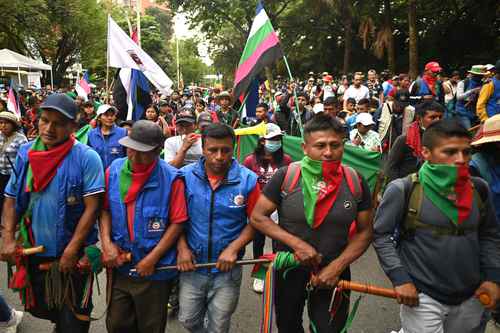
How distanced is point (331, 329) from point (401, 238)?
0.70 m

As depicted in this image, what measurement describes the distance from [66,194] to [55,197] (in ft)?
0.22

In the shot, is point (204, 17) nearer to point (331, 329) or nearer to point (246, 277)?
point (246, 277)

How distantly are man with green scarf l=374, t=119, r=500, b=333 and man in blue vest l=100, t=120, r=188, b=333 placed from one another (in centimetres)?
132

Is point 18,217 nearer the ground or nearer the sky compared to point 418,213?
nearer the ground

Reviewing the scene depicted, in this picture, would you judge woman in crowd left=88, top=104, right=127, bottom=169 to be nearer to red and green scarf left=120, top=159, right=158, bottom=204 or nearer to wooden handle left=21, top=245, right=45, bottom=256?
wooden handle left=21, top=245, right=45, bottom=256

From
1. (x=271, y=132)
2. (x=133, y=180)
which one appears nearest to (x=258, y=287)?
(x=271, y=132)

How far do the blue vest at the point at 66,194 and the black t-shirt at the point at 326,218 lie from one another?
47.6 inches

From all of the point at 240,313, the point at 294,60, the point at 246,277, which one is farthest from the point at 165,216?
the point at 294,60

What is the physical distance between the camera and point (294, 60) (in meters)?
30.5

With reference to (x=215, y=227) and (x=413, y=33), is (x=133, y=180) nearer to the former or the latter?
(x=215, y=227)

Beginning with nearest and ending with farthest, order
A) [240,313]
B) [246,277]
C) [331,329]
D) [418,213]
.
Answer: [418,213]
[331,329]
[240,313]
[246,277]

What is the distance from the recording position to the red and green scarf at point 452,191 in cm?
227

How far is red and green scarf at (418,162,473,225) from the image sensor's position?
2266mm

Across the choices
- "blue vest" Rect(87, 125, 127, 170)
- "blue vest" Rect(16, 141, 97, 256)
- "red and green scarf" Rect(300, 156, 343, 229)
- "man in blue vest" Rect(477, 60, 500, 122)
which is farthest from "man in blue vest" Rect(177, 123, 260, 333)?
"man in blue vest" Rect(477, 60, 500, 122)
